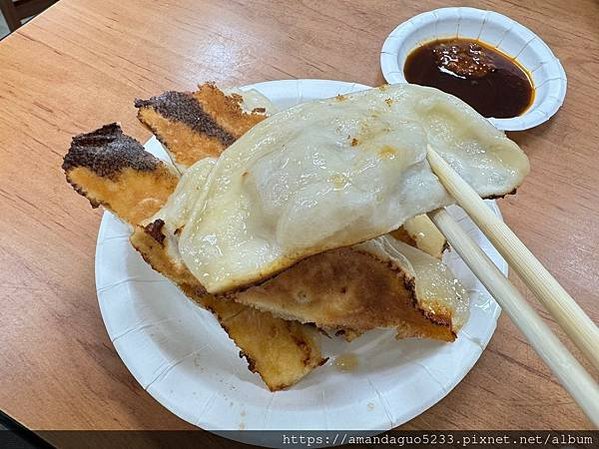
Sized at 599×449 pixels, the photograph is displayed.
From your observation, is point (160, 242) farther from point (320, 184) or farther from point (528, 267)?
point (528, 267)

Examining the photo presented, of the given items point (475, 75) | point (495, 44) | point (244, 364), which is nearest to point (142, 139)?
point (244, 364)

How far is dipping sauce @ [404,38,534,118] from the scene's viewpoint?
1421mm

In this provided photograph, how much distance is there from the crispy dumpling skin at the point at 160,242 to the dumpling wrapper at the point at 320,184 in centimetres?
11

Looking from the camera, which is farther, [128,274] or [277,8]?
[277,8]

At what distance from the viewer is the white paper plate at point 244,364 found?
0.84 meters

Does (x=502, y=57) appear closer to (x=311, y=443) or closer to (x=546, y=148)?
(x=546, y=148)

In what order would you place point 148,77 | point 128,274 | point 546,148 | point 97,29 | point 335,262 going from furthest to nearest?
1. point 97,29
2. point 148,77
3. point 546,148
4. point 128,274
5. point 335,262

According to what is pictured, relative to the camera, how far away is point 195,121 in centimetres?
104

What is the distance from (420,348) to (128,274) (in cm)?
50

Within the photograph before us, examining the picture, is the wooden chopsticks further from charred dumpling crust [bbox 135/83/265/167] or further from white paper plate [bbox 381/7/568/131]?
white paper plate [bbox 381/7/568/131]

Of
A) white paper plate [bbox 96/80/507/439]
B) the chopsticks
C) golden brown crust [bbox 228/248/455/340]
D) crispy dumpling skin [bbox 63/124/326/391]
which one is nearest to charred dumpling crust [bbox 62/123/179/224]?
crispy dumpling skin [bbox 63/124/326/391]

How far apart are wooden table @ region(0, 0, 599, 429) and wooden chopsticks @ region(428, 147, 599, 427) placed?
316 mm

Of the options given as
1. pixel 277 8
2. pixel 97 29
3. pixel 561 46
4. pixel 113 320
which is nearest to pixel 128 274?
pixel 113 320

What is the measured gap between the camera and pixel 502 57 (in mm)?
1532
